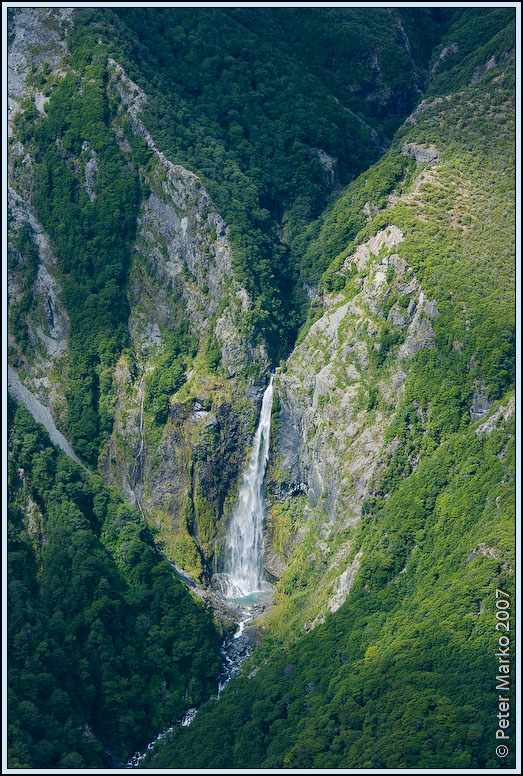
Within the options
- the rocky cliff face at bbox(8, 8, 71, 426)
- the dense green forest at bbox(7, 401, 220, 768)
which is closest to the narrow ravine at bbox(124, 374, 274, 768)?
the dense green forest at bbox(7, 401, 220, 768)

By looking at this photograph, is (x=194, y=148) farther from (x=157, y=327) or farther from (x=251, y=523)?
(x=251, y=523)

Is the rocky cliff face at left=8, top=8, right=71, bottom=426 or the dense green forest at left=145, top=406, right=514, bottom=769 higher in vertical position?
the rocky cliff face at left=8, top=8, right=71, bottom=426

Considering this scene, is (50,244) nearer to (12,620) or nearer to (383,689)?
(12,620)

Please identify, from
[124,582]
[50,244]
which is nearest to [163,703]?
[124,582]

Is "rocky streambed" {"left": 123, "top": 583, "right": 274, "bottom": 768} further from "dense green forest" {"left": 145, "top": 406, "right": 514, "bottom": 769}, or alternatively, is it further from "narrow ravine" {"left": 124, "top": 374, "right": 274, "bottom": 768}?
"dense green forest" {"left": 145, "top": 406, "right": 514, "bottom": 769}

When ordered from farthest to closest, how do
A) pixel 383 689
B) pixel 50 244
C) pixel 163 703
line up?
1. pixel 50 244
2. pixel 163 703
3. pixel 383 689

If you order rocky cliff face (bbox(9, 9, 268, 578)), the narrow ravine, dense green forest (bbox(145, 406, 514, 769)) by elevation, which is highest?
rocky cliff face (bbox(9, 9, 268, 578))

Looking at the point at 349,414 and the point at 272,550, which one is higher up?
the point at 349,414
